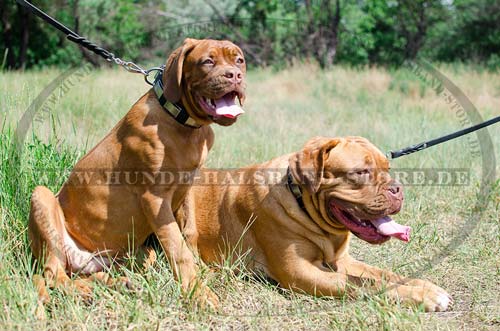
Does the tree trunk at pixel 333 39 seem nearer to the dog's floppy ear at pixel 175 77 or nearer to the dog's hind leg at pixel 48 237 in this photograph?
the dog's floppy ear at pixel 175 77

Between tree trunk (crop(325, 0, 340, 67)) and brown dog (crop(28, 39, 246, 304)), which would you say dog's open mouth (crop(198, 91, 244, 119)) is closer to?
brown dog (crop(28, 39, 246, 304))

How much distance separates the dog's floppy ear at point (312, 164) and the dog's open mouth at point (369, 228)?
20 centimetres

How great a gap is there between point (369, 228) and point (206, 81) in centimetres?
131

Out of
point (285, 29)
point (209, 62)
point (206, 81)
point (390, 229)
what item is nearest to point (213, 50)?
point (209, 62)

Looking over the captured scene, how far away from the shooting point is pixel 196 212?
4141mm

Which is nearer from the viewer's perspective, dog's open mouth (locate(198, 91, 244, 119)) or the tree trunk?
dog's open mouth (locate(198, 91, 244, 119))

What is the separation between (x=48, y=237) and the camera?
3.51m

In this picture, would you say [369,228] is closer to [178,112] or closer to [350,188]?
[350,188]

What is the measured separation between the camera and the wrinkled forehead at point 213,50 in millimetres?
3467

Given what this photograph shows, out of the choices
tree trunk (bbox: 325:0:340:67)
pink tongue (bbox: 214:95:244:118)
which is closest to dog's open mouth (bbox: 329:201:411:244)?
pink tongue (bbox: 214:95:244:118)

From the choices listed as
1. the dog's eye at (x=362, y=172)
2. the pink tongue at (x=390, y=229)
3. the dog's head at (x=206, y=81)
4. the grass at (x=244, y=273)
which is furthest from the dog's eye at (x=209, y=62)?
the pink tongue at (x=390, y=229)

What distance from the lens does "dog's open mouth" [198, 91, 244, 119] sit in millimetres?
3379

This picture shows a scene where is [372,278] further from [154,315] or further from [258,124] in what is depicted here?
[258,124]

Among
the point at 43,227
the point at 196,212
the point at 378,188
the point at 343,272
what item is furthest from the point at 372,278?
the point at 43,227
